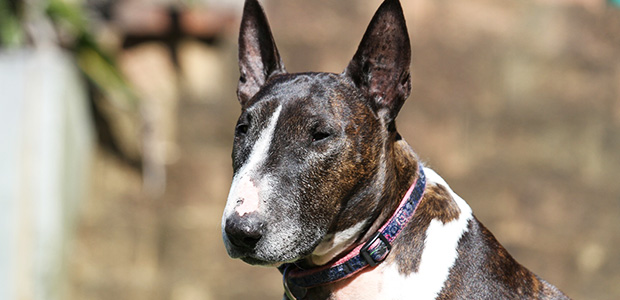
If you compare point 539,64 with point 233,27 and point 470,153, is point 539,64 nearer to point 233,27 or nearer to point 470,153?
point 470,153

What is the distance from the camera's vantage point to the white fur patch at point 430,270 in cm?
276

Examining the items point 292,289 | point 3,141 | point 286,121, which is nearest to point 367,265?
point 292,289

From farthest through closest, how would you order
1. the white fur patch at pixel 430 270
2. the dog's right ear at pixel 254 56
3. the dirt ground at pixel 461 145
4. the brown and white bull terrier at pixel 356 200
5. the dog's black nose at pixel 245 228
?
1. the dirt ground at pixel 461 145
2. the dog's right ear at pixel 254 56
3. the white fur patch at pixel 430 270
4. the brown and white bull terrier at pixel 356 200
5. the dog's black nose at pixel 245 228

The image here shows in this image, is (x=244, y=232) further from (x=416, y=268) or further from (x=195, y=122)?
(x=195, y=122)

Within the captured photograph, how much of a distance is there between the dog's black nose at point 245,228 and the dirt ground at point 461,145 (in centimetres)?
486

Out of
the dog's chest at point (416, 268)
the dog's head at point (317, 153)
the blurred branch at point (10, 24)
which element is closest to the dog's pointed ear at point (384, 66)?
the dog's head at point (317, 153)

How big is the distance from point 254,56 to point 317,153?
69 centimetres

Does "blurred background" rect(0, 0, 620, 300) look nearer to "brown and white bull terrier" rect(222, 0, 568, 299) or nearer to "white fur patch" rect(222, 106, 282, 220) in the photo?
"brown and white bull terrier" rect(222, 0, 568, 299)

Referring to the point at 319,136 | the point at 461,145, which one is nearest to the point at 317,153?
the point at 319,136

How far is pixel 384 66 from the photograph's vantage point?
2.99 metres

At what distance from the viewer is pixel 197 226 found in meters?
7.56

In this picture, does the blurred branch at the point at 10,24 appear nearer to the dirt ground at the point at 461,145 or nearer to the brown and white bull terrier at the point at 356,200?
the dirt ground at the point at 461,145

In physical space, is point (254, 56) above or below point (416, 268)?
above

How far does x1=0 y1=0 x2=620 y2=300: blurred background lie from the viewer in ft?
23.1
